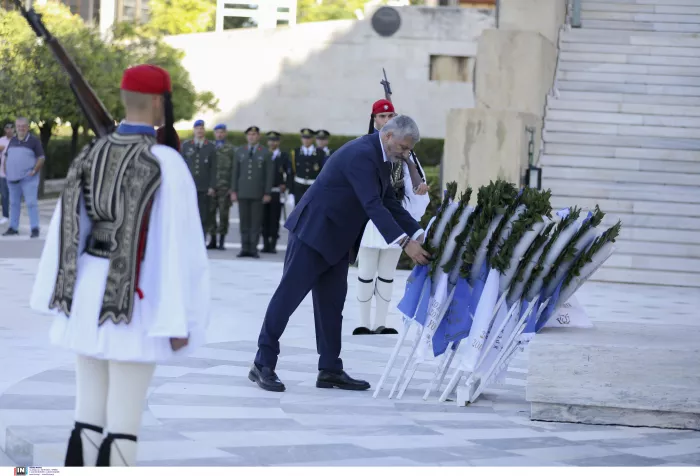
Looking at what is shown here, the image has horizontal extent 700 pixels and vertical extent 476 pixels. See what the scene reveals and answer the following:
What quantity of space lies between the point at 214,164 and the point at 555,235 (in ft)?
42.9

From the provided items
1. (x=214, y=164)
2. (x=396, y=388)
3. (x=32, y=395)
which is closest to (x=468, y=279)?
(x=396, y=388)

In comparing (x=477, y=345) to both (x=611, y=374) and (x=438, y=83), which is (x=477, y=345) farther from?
(x=438, y=83)

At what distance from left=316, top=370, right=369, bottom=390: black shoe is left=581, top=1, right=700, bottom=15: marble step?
55.0ft

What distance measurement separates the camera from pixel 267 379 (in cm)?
784

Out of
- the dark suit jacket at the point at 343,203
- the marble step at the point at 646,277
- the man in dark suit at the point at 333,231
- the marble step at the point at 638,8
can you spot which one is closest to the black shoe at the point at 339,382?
the man in dark suit at the point at 333,231

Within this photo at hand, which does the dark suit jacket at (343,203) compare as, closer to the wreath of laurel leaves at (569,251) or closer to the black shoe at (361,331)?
the wreath of laurel leaves at (569,251)

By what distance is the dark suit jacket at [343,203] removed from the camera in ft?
25.1

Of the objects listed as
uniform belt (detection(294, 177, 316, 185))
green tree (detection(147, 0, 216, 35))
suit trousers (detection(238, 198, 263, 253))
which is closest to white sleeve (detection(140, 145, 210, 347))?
suit trousers (detection(238, 198, 263, 253))

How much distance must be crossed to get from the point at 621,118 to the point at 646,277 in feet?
12.4

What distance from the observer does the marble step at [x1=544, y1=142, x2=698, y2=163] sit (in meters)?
18.9

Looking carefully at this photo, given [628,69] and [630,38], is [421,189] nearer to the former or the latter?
[628,69]

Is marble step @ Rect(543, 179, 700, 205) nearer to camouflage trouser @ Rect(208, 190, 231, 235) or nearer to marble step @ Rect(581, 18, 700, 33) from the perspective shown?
camouflage trouser @ Rect(208, 190, 231, 235)

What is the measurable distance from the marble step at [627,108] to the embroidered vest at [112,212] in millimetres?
15540

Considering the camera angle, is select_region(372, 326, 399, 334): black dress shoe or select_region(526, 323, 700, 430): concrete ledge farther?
select_region(372, 326, 399, 334): black dress shoe
